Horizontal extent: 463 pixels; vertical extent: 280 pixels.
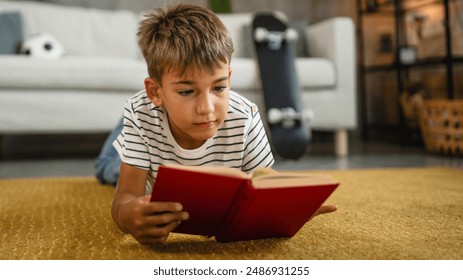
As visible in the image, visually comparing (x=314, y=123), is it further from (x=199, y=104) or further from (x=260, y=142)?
(x=199, y=104)

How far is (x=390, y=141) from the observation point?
108 inches

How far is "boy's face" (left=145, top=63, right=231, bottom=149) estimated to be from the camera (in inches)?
27.3

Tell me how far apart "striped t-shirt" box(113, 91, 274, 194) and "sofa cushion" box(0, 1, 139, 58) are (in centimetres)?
→ 185

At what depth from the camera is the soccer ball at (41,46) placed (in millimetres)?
2303

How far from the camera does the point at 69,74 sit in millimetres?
1955

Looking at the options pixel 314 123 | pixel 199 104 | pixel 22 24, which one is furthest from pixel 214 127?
pixel 22 24

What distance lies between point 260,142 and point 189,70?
214 millimetres

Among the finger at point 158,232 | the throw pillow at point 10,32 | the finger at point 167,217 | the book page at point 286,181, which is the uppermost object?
the throw pillow at point 10,32

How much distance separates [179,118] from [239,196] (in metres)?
0.18

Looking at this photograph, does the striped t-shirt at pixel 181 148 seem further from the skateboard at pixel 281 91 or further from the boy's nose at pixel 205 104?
the skateboard at pixel 281 91

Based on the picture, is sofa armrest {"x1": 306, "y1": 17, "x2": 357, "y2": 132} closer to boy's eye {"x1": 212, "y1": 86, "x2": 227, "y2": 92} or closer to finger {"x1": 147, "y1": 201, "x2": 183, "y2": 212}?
boy's eye {"x1": 212, "y1": 86, "x2": 227, "y2": 92}

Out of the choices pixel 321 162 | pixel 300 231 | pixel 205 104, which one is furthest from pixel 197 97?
pixel 321 162

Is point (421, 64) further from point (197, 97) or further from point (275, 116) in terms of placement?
point (197, 97)

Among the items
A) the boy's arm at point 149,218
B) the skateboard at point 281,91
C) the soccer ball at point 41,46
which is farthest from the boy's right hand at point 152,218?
the soccer ball at point 41,46
